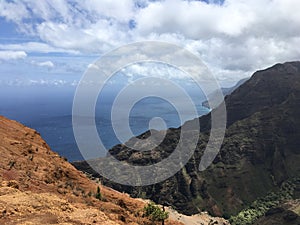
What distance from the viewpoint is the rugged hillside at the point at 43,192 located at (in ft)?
81.0

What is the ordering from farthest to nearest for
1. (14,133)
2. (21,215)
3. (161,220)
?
(14,133) → (161,220) → (21,215)

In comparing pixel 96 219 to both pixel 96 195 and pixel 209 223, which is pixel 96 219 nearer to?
pixel 96 195

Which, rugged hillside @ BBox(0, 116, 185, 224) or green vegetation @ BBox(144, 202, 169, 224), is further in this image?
green vegetation @ BBox(144, 202, 169, 224)

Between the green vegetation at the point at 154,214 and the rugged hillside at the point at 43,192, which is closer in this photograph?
the rugged hillside at the point at 43,192

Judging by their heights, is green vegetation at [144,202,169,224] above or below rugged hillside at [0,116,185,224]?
below

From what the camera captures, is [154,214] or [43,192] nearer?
[43,192]

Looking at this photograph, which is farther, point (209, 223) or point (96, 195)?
point (209, 223)

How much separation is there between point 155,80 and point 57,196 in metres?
14.5

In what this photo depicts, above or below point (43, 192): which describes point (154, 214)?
below

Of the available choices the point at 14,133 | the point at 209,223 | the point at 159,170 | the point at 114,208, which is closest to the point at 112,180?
the point at 159,170

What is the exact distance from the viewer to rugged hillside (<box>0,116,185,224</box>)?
81.0ft

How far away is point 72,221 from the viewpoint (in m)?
24.8

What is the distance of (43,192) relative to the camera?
99.7 ft

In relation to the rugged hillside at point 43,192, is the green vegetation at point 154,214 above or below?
below
